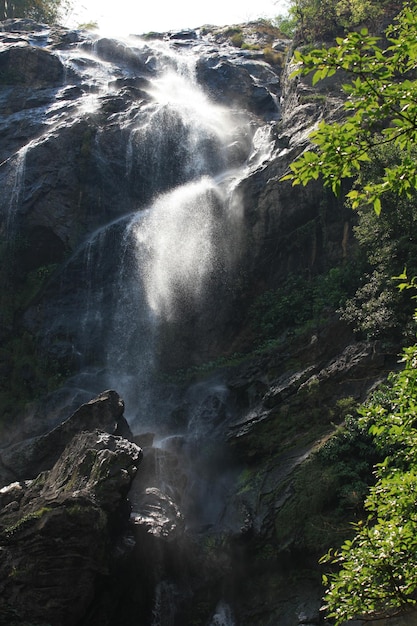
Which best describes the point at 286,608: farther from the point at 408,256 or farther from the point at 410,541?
the point at 408,256

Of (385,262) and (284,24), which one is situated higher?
(284,24)

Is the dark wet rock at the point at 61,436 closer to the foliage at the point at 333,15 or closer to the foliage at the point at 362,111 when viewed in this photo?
the foliage at the point at 362,111

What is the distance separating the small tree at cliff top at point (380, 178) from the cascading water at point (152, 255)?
813 centimetres

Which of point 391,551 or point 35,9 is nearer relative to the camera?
point 391,551

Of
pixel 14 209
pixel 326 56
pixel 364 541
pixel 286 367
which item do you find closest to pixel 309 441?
pixel 286 367

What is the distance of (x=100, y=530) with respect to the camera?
1055 cm

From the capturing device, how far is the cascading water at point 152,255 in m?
18.1

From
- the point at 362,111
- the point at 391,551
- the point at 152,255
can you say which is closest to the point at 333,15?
the point at 152,255

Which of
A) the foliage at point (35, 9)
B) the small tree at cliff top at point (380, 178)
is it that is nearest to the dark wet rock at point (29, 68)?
the foliage at point (35, 9)

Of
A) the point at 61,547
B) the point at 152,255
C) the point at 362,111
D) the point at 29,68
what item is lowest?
the point at 61,547

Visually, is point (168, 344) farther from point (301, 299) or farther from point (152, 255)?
point (301, 299)

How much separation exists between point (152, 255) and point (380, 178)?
57.3ft

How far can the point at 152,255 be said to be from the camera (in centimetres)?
2225

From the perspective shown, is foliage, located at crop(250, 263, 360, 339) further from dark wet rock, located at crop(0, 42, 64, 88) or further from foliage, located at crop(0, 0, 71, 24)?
foliage, located at crop(0, 0, 71, 24)
